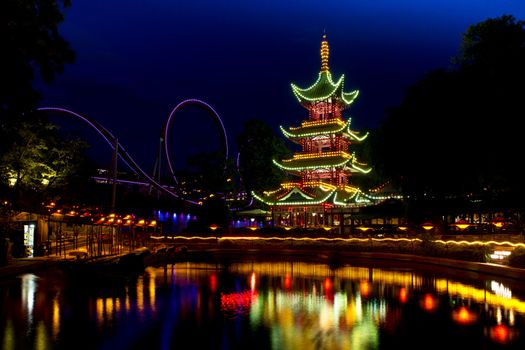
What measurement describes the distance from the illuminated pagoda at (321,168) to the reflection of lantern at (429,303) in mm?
33761

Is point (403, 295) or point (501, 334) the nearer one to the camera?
point (501, 334)

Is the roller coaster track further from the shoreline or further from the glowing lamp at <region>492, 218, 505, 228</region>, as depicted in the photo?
the glowing lamp at <region>492, 218, 505, 228</region>

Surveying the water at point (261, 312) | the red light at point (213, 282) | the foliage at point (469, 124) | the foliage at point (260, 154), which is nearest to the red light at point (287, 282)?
the water at point (261, 312)

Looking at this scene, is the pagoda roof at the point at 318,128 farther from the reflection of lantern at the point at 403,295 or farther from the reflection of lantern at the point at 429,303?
the reflection of lantern at the point at 429,303

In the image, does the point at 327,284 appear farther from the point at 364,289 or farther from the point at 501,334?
the point at 501,334

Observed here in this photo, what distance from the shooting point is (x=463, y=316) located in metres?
16.2

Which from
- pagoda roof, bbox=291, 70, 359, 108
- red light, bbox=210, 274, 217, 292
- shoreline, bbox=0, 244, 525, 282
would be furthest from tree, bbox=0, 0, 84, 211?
pagoda roof, bbox=291, 70, 359, 108

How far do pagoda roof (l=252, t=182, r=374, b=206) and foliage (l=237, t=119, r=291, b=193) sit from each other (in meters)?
15.5

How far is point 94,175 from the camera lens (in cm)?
7400

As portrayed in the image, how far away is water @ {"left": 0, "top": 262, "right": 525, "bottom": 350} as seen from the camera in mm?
12844

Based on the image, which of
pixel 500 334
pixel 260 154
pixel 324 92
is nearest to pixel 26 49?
pixel 500 334

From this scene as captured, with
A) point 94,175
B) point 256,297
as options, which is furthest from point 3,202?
point 94,175

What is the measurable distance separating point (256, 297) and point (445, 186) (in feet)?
64.1

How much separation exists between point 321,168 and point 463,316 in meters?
43.4
